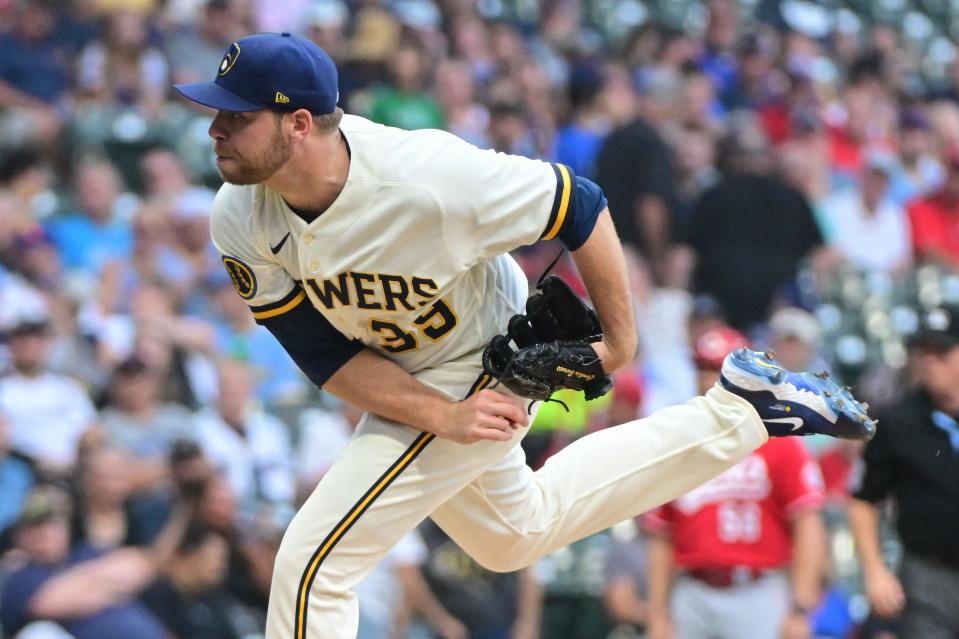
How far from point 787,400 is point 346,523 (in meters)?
1.44

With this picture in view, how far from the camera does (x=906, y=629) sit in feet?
20.4

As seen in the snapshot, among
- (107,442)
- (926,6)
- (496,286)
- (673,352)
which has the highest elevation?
(496,286)

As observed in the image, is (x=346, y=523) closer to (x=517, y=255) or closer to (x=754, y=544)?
(x=754, y=544)

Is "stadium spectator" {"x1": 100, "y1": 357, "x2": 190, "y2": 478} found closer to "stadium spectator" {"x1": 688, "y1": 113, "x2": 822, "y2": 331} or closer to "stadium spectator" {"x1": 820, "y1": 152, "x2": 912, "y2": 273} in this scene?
"stadium spectator" {"x1": 688, "y1": 113, "x2": 822, "y2": 331}

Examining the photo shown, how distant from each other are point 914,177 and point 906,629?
7.72 meters

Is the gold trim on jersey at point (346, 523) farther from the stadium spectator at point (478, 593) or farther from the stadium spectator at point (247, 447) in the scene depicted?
the stadium spectator at point (478, 593)

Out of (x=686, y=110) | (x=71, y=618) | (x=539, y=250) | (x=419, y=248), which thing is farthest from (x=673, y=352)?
(x=419, y=248)

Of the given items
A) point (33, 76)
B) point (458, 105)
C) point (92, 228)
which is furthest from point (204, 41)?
point (92, 228)

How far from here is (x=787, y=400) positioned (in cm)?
482

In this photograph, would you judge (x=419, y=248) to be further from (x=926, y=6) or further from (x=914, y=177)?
(x=926, y=6)

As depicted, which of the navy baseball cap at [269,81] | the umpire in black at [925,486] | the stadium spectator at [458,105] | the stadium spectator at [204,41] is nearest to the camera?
the navy baseball cap at [269,81]

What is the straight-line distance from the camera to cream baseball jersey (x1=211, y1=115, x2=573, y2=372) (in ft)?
14.4

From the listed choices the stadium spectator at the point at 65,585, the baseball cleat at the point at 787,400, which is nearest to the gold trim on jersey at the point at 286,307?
the baseball cleat at the point at 787,400

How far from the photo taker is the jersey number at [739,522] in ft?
22.2
